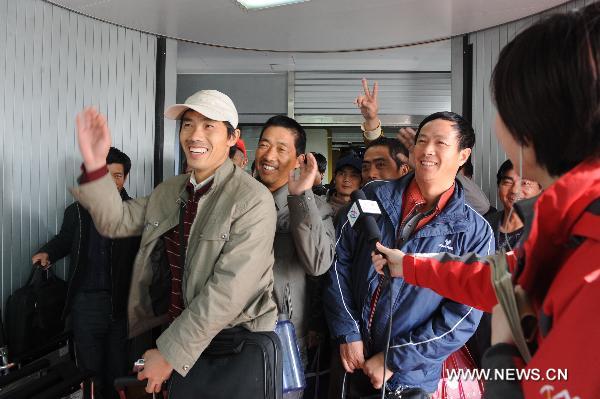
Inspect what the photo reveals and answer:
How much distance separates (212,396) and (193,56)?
4.09 metres

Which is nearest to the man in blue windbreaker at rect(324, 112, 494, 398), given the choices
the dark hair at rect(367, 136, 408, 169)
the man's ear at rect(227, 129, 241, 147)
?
the man's ear at rect(227, 129, 241, 147)

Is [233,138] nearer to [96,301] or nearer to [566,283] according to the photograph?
[566,283]

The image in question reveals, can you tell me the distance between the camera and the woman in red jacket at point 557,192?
61 centimetres

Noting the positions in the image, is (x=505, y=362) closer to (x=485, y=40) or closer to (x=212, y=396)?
(x=212, y=396)

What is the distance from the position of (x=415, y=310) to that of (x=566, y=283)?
3.89 feet

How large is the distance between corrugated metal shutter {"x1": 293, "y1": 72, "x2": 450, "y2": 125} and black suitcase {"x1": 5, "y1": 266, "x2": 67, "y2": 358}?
3244 mm

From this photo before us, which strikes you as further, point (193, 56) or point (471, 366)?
point (193, 56)

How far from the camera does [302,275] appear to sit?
205cm

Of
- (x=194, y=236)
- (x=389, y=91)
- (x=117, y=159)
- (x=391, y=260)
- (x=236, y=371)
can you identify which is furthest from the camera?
(x=389, y=91)

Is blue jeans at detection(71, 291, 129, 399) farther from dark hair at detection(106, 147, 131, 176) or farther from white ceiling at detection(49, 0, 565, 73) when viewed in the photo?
white ceiling at detection(49, 0, 565, 73)

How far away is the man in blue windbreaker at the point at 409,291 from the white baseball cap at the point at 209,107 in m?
0.67

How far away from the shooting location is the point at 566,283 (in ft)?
2.12

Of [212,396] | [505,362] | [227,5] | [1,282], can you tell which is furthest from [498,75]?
[1,282]

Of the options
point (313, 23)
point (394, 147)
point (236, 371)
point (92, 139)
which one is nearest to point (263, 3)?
point (313, 23)
